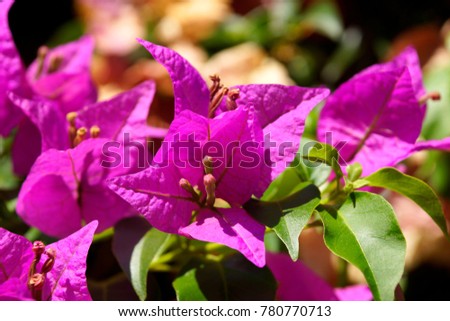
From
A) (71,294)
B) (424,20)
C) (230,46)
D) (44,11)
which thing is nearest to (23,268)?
(71,294)

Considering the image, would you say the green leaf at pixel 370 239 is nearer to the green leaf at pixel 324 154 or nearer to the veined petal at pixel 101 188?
the green leaf at pixel 324 154

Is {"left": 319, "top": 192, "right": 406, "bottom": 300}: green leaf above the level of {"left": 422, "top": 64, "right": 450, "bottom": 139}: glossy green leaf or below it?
above

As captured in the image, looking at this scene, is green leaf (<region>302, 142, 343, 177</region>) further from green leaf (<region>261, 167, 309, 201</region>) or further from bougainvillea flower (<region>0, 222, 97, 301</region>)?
bougainvillea flower (<region>0, 222, 97, 301</region>)

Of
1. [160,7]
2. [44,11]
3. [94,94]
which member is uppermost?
[94,94]

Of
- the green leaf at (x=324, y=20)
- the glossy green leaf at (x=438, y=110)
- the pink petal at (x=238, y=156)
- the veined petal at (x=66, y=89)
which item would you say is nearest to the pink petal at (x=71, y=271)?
the pink petal at (x=238, y=156)

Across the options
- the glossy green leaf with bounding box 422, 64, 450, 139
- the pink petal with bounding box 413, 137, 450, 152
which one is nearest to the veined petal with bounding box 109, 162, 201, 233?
the pink petal with bounding box 413, 137, 450, 152

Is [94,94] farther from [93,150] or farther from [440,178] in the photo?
[440,178]
